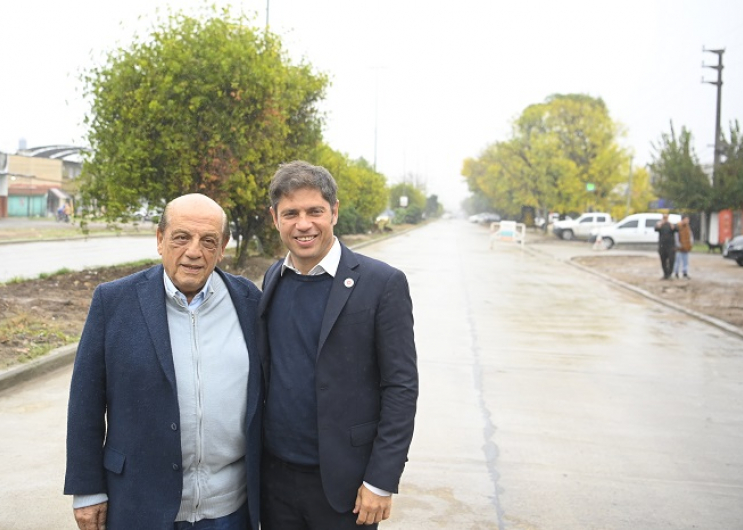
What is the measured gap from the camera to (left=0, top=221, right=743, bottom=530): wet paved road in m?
4.82

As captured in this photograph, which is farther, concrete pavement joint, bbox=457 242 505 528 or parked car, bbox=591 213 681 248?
parked car, bbox=591 213 681 248

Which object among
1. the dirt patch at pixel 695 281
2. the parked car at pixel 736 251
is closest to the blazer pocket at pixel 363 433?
the dirt patch at pixel 695 281

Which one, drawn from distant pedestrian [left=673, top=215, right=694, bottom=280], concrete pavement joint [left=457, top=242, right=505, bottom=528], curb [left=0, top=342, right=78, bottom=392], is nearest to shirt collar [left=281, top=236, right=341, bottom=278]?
concrete pavement joint [left=457, top=242, right=505, bottom=528]

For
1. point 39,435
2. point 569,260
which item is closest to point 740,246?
point 569,260

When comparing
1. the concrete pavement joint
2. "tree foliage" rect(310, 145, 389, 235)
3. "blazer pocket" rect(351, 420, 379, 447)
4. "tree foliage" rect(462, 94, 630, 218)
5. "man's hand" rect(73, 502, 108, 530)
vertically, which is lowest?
the concrete pavement joint

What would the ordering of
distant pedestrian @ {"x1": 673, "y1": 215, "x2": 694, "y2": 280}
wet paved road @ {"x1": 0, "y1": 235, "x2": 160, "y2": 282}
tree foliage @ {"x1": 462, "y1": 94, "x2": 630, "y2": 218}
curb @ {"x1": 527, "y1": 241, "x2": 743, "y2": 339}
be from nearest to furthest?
curb @ {"x1": 527, "y1": 241, "x2": 743, "y2": 339} → wet paved road @ {"x1": 0, "y1": 235, "x2": 160, "y2": 282} → distant pedestrian @ {"x1": 673, "y1": 215, "x2": 694, "y2": 280} → tree foliage @ {"x1": 462, "y1": 94, "x2": 630, "y2": 218}

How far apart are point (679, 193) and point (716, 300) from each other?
23.5m

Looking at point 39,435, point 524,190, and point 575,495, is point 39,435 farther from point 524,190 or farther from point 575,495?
point 524,190

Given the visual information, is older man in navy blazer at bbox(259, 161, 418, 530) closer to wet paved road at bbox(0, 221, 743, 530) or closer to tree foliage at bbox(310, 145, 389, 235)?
wet paved road at bbox(0, 221, 743, 530)

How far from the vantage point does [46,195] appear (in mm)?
62844

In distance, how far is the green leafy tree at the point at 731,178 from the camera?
1449 inches

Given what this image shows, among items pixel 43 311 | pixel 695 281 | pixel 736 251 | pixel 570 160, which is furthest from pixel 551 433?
pixel 570 160

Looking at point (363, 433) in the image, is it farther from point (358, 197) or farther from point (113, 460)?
point (358, 197)

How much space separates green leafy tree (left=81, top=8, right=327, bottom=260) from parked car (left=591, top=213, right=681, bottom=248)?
2722 cm
